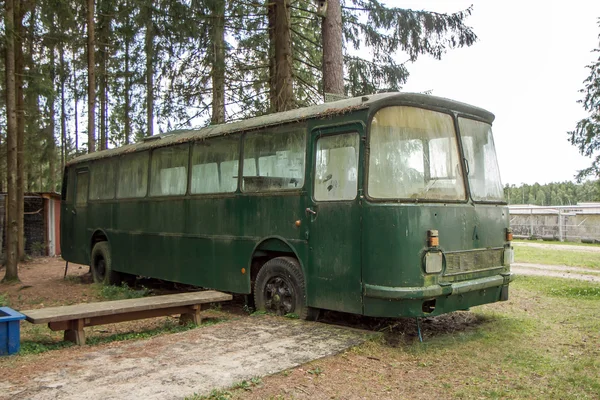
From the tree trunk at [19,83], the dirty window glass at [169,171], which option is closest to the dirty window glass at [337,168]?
the dirty window glass at [169,171]

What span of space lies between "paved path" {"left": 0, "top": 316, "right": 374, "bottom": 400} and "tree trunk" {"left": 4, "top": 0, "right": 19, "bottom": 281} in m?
8.24

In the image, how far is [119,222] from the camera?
1168 cm

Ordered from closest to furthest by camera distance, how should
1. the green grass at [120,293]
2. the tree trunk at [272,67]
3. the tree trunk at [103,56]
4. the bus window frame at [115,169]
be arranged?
1. the green grass at [120,293]
2. the bus window frame at [115,169]
3. the tree trunk at [272,67]
4. the tree trunk at [103,56]

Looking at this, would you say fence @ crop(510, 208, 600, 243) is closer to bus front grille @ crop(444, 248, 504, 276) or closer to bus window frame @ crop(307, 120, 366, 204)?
bus front grille @ crop(444, 248, 504, 276)

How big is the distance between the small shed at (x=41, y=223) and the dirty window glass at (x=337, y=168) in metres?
18.1

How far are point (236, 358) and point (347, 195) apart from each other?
222 centimetres

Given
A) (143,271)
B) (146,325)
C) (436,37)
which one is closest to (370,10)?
(436,37)

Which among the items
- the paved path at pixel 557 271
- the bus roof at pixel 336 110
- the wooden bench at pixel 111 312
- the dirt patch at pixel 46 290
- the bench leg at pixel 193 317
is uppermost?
the bus roof at pixel 336 110

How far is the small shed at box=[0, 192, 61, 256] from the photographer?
863 inches

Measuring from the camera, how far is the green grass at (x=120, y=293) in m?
10.7

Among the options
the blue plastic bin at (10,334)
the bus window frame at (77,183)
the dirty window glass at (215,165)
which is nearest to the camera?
the blue plastic bin at (10,334)

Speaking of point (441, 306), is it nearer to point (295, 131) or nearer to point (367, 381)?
point (367, 381)

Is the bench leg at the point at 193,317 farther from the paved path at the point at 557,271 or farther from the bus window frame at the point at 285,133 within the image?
the paved path at the point at 557,271

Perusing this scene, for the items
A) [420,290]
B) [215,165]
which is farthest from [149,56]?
[420,290]
